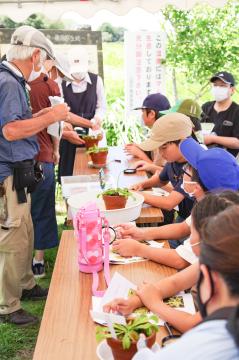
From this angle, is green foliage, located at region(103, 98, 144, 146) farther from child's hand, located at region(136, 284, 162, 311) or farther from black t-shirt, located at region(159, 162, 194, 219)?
child's hand, located at region(136, 284, 162, 311)

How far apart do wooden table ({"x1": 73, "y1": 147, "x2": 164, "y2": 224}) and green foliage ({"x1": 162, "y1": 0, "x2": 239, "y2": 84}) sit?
2.93 metres

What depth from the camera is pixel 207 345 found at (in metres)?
0.73

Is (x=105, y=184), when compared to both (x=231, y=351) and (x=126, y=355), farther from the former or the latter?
(x=231, y=351)

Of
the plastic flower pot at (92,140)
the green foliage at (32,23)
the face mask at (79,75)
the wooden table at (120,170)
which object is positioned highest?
the green foliage at (32,23)

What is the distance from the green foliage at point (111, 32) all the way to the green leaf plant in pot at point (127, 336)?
23.7 feet

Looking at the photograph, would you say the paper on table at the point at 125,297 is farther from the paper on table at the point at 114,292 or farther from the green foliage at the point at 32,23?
the green foliage at the point at 32,23

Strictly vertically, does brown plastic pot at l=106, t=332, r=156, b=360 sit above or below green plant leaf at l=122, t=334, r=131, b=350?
below

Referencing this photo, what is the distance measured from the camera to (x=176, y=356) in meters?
0.77

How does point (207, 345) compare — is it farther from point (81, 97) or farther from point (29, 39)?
point (81, 97)

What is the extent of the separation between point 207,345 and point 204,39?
6.09m

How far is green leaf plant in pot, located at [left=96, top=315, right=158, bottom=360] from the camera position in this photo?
3.78ft

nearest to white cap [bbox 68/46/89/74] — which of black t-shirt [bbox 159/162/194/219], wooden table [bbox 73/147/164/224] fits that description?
wooden table [bbox 73/147/164/224]

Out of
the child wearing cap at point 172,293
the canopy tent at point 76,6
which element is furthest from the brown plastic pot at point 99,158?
the child wearing cap at point 172,293

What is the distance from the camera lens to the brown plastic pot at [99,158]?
10.7 ft
